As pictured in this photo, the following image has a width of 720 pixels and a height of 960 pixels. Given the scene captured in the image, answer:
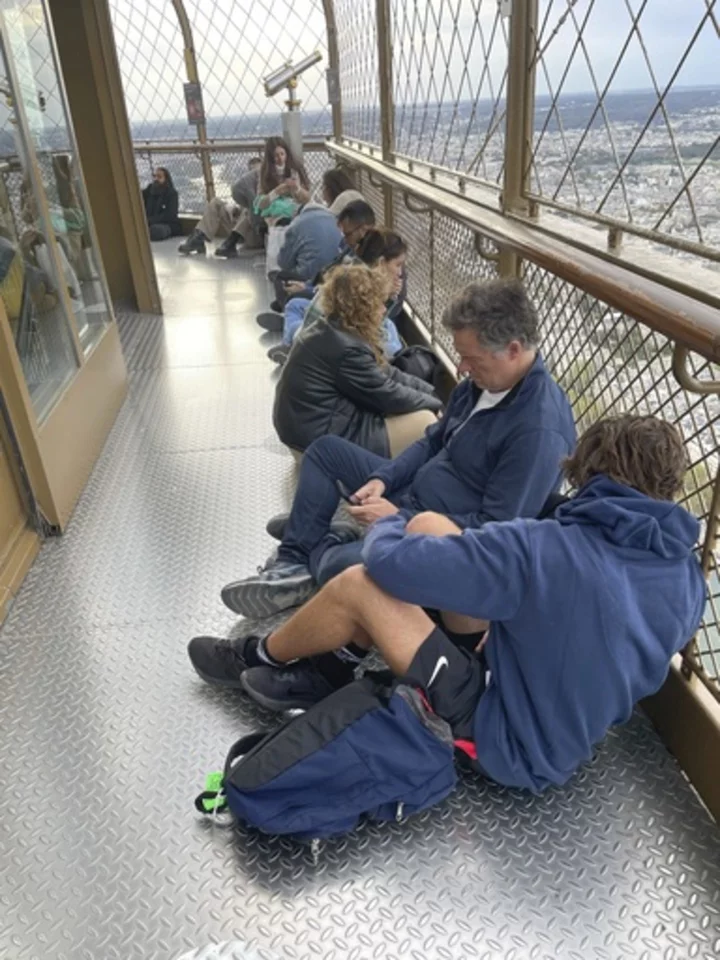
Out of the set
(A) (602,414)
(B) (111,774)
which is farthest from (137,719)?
(A) (602,414)

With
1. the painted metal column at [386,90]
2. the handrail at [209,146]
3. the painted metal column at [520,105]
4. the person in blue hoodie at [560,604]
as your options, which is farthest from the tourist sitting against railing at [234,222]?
the person in blue hoodie at [560,604]

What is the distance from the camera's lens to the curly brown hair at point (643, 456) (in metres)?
1.23

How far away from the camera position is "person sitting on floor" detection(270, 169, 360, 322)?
14.1 ft

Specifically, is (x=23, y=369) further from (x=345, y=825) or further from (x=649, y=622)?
(x=649, y=622)

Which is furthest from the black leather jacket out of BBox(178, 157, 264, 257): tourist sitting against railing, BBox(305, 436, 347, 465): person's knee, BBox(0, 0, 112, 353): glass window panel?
BBox(178, 157, 264, 257): tourist sitting against railing

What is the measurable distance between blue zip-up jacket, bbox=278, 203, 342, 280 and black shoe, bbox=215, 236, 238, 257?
294cm

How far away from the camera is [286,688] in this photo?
1.71 m

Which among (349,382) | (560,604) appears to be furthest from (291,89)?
(560,604)

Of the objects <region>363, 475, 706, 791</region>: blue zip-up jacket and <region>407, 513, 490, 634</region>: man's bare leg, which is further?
<region>407, 513, 490, 634</region>: man's bare leg

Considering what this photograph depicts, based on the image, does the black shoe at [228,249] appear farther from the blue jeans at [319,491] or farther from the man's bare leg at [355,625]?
the man's bare leg at [355,625]

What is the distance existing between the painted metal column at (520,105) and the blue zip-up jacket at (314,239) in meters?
2.18

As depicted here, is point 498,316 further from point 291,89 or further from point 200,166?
point 200,166

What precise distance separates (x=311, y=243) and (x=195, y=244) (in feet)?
11.4

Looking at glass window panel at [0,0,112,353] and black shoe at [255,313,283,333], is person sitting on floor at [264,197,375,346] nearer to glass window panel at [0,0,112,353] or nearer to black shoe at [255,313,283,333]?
black shoe at [255,313,283,333]
